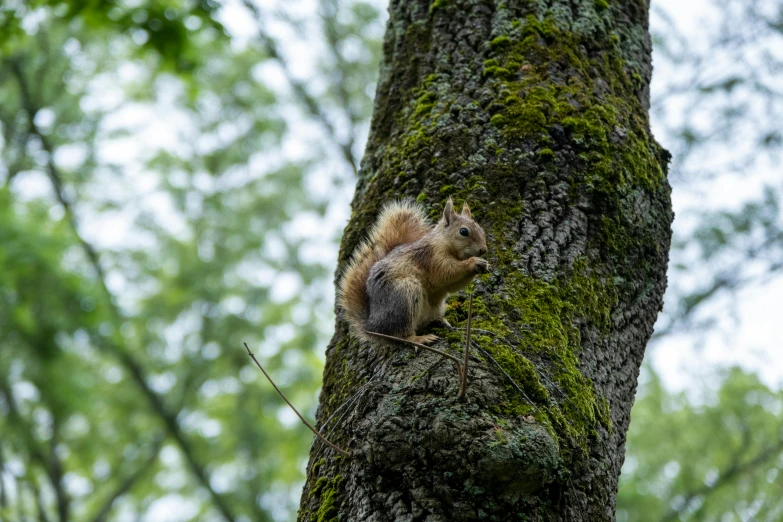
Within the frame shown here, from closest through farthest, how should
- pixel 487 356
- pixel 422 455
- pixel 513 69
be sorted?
1. pixel 422 455
2. pixel 487 356
3. pixel 513 69

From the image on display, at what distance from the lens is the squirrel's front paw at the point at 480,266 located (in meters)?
2.33

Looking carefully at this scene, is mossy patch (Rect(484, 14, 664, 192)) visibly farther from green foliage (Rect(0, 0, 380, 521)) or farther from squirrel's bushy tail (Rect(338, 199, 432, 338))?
green foliage (Rect(0, 0, 380, 521))

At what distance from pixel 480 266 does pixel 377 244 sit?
0.51 meters

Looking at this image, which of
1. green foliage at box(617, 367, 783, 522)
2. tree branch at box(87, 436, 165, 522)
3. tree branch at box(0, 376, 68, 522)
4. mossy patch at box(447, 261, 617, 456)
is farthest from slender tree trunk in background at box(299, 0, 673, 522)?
tree branch at box(87, 436, 165, 522)

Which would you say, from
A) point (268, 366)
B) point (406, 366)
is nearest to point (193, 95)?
point (406, 366)

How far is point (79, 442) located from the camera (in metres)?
11.5

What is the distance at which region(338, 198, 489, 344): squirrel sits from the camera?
2512 mm

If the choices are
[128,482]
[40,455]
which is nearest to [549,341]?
[40,455]

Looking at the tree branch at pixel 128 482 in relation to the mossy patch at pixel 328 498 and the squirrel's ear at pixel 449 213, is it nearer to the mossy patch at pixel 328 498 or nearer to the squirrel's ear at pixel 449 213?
the squirrel's ear at pixel 449 213

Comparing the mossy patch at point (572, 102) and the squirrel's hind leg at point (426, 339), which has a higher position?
the mossy patch at point (572, 102)

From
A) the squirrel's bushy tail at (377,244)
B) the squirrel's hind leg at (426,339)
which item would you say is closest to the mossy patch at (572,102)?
the squirrel's bushy tail at (377,244)

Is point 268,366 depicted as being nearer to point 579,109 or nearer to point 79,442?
point 79,442

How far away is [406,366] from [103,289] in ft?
30.2

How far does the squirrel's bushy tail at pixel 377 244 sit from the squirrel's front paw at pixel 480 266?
1.13ft
